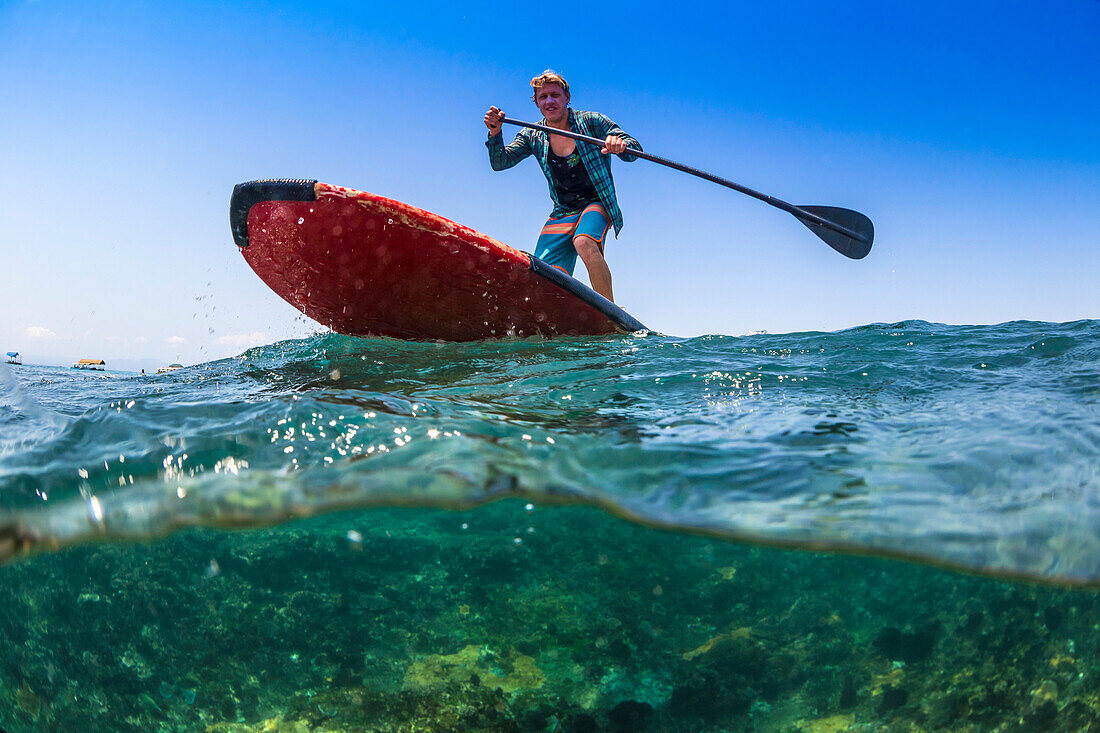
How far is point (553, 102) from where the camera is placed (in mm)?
6457

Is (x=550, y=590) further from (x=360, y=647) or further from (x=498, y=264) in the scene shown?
(x=498, y=264)

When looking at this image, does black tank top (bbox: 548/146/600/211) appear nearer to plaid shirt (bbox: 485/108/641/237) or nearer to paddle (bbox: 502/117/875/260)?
plaid shirt (bbox: 485/108/641/237)

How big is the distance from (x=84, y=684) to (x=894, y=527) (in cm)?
385

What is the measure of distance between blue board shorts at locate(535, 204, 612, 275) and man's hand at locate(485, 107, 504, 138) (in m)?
1.06

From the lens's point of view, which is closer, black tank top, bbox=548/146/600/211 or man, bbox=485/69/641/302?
man, bbox=485/69/641/302

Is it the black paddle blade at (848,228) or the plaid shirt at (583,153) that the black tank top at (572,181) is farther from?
the black paddle blade at (848,228)

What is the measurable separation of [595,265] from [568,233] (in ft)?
2.02

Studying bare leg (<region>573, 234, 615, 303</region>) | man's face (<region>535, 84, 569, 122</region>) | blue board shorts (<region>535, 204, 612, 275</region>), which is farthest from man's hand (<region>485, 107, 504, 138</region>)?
bare leg (<region>573, 234, 615, 303</region>)

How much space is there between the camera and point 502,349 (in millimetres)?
4801

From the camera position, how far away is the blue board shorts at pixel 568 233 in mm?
6367

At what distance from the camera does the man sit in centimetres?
628

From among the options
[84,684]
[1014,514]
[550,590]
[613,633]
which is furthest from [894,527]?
[84,684]

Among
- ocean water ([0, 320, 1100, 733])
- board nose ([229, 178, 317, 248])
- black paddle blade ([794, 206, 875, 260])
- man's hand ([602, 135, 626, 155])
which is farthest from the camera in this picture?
black paddle blade ([794, 206, 875, 260])

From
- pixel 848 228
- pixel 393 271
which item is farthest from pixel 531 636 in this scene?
pixel 848 228
